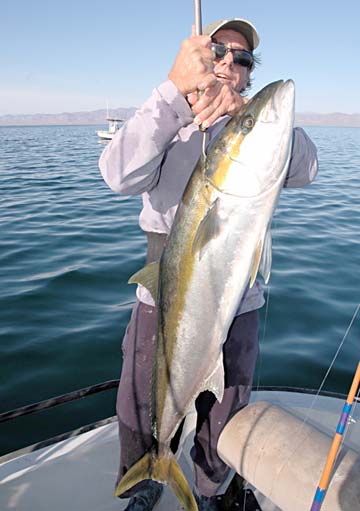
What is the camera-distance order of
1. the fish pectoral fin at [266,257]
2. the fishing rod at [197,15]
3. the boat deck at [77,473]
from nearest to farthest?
the fishing rod at [197,15]
the fish pectoral fin at [266,257]
the boat deck at [77,473]

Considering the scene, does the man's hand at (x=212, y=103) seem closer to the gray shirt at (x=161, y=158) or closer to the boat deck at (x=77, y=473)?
the gray shirt at (x=161, y=158)

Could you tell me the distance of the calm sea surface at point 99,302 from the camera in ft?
17.7

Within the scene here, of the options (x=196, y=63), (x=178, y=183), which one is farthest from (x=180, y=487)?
(x=196, y=63)

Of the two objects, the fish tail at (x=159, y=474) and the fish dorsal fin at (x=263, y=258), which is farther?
the fish tail at (x=159, y=474)

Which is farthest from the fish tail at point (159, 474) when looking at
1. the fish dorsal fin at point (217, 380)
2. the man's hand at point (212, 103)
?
the man's hand at point (212, 103)

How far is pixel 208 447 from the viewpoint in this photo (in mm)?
3105

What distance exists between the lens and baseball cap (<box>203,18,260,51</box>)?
9.14ft

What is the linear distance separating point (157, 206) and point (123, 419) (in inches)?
58.4

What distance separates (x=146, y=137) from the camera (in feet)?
7.70

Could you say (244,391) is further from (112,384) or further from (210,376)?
(112,384)

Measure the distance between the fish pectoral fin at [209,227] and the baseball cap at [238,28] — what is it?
1.30 meters

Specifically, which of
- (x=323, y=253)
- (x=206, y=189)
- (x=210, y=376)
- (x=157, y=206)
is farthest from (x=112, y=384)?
(x=323, y=253)

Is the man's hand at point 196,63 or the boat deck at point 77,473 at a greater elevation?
the man's hand at point 196,63

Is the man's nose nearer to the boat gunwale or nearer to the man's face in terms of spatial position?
the man's face
